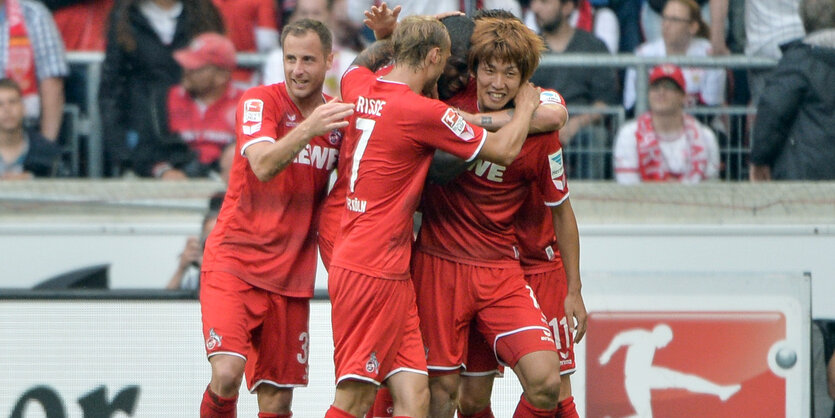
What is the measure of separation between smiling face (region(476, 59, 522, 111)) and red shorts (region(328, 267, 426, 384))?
889mm

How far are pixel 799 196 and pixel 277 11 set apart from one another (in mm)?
3832

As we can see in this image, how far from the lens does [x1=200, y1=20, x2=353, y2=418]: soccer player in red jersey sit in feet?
17.7

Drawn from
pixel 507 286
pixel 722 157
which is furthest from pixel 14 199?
pixel 722 157

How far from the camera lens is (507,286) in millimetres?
5410

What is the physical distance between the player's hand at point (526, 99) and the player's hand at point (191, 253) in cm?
303

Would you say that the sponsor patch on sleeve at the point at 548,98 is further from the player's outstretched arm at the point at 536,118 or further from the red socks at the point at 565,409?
the red socks at the point at 565,409

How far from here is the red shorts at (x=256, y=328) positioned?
5.42 m

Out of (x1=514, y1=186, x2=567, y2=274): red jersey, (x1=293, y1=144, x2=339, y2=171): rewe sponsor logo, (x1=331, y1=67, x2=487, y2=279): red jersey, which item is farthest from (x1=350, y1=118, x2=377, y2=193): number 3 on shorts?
(x1=514, y1=186, x2=567, y2=274): red jersey

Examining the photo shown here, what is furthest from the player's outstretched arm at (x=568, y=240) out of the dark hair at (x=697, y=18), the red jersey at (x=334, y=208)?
the dark hair at (x=697, y=18)

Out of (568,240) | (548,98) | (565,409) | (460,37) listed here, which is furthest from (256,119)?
(565,409)

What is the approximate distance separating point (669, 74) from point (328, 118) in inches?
147

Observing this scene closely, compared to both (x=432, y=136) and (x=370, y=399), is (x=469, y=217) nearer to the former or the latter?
(x=432, y=136)

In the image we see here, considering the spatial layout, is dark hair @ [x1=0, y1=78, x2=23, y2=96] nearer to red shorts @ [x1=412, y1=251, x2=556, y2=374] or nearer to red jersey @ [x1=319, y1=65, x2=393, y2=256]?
red jersey @ [x1=319, y1=65, x2=393, y2=256]

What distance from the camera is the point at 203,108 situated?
8.12 metres
